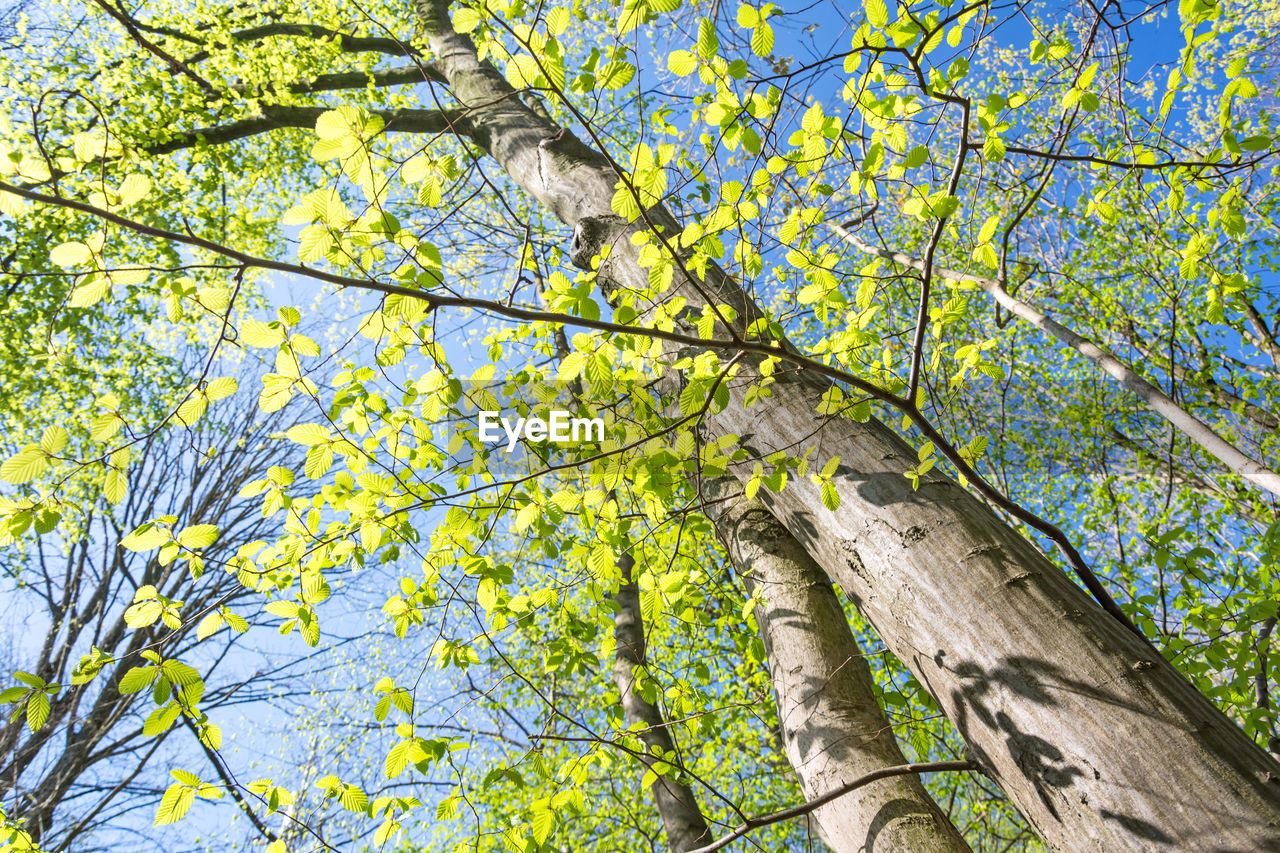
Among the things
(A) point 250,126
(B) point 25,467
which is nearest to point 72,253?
(B) point 25,467

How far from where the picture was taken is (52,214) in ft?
19.0

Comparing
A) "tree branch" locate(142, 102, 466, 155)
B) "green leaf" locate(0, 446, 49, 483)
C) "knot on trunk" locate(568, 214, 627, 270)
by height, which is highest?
"tree branch" locate(142, 102, 466, 155)

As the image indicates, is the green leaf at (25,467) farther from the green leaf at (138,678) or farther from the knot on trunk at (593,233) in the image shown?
the knot on trunk at (593,233)

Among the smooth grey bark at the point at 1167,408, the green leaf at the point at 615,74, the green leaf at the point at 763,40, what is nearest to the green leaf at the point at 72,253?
the green leaf at the point at 615,74

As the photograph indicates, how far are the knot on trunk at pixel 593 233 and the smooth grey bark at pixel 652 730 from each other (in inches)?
51.3

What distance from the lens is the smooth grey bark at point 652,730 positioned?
305 centimetres

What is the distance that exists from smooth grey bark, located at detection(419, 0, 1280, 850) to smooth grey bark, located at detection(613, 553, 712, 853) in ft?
2.85

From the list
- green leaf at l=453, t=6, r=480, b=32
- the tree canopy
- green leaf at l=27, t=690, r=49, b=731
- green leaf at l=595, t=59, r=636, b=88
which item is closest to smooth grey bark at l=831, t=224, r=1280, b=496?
the tree canopy

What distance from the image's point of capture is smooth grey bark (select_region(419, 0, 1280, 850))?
1.06 m

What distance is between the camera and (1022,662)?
1.26 m

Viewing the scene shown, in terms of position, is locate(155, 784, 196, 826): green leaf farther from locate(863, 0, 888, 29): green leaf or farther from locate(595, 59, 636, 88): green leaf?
locate(863, 0, 888, 29): green leaf

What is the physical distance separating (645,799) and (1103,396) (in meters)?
7.30

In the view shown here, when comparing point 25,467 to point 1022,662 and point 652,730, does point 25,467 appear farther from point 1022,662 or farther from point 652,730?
point 652,730

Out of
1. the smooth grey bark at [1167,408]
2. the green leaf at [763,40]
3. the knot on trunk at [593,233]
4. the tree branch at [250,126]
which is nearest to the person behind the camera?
the green leaf at [763,40]
